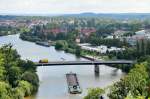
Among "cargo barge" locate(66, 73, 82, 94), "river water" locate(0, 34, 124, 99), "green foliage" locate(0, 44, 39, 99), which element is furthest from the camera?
"cargo barge" locate(66, 73, 82, 94)

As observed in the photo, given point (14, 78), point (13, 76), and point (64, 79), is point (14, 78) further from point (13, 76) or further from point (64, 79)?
point (64, 79)

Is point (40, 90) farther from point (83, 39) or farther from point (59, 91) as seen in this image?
point (83, 39)

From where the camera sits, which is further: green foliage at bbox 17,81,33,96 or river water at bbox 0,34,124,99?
river water at bbox 0,34,124,99

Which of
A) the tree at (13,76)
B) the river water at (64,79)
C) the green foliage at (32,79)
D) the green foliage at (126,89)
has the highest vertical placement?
the green foliage at (126,89)

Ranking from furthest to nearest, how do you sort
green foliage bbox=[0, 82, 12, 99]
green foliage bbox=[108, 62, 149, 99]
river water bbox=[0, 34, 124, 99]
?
river water bbox=[0, 34, 124, 99]
green foliage bbox=[0, 82, 12, 99]
green foliage bbox=[108, 62, 149, 99]

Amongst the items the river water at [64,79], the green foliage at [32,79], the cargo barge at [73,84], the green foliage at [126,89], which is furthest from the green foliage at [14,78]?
the green foliage at [126,89]

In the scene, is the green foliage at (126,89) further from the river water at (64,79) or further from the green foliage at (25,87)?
the green foliage at (25,87)

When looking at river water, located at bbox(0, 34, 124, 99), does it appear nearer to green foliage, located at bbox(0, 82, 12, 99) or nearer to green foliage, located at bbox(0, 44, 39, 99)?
green foliage, located at bbox(0, 44, 39, 99)

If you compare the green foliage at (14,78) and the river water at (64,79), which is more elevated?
the green foliage at (14,78)

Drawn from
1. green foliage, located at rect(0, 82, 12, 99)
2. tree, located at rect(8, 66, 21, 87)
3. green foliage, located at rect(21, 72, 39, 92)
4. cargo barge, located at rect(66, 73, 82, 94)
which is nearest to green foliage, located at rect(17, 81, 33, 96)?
tree, located at rect(8, 66, 21, 87)
